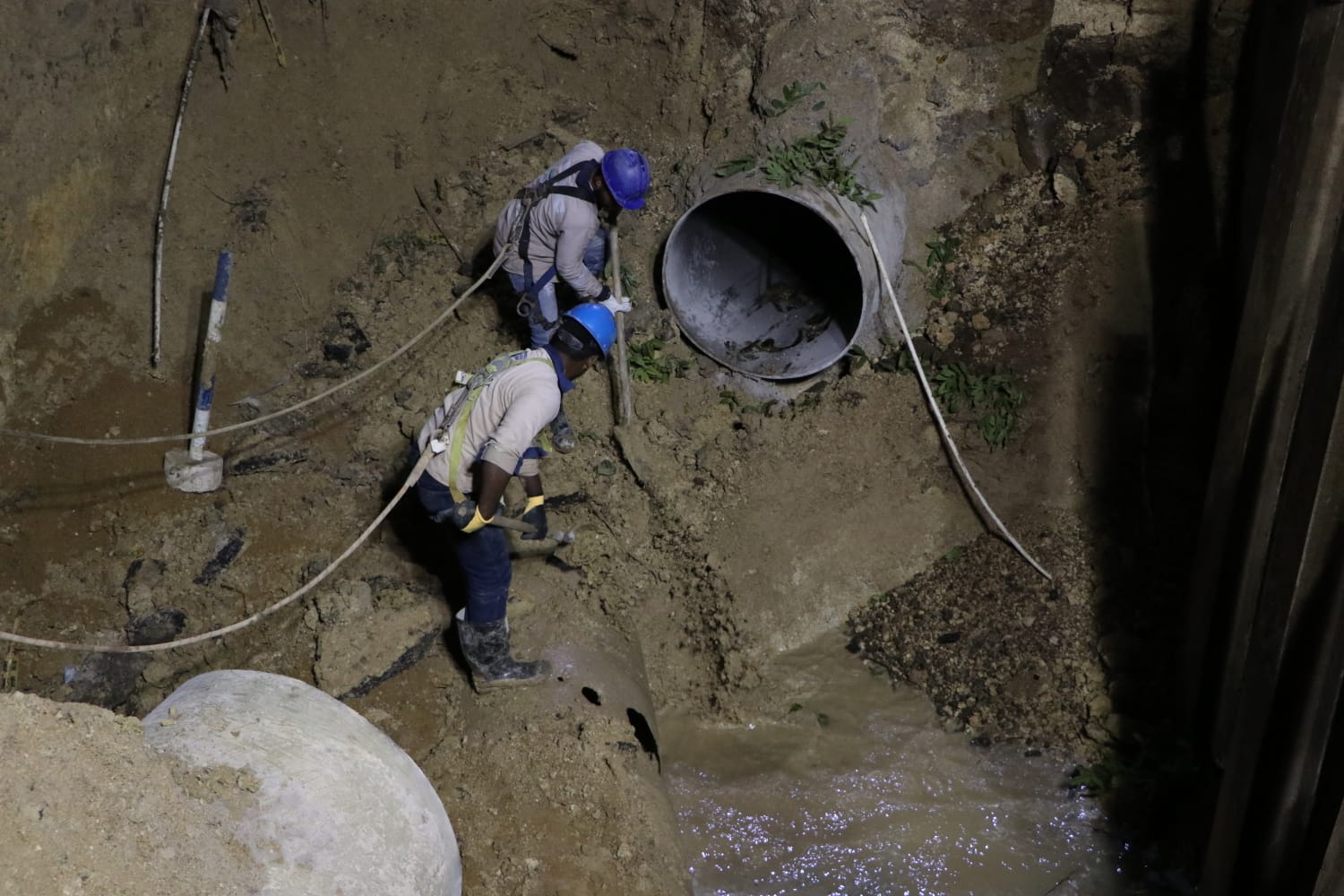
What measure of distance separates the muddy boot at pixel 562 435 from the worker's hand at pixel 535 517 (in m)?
0.70

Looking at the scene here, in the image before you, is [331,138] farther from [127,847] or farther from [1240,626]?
[1240,626]

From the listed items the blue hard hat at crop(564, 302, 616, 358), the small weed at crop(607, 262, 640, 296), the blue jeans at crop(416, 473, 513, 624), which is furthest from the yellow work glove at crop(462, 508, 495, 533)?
the small weed at crop(607, 262, 640, 296)

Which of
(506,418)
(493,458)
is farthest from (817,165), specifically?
(493,458)

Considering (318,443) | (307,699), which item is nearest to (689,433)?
(318,443)

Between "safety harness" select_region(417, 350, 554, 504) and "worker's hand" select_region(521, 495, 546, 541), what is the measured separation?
1.10ft

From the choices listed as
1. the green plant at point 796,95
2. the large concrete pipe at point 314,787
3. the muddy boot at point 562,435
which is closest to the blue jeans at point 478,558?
the large concrete pipe at point 314,787

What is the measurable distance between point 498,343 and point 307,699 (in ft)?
10.4

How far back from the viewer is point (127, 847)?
2518 millimetres

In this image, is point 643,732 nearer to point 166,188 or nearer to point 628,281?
point 628,281

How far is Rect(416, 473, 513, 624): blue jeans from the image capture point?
173 inches

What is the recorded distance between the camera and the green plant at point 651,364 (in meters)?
6.02

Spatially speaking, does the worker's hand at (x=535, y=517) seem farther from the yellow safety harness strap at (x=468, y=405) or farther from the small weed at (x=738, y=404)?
the small weed at (x=738, y=404)

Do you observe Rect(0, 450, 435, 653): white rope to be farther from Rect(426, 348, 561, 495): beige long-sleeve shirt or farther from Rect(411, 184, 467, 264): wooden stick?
Rect(411, 184, 467, 264): wooden stick

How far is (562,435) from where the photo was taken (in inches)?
221
